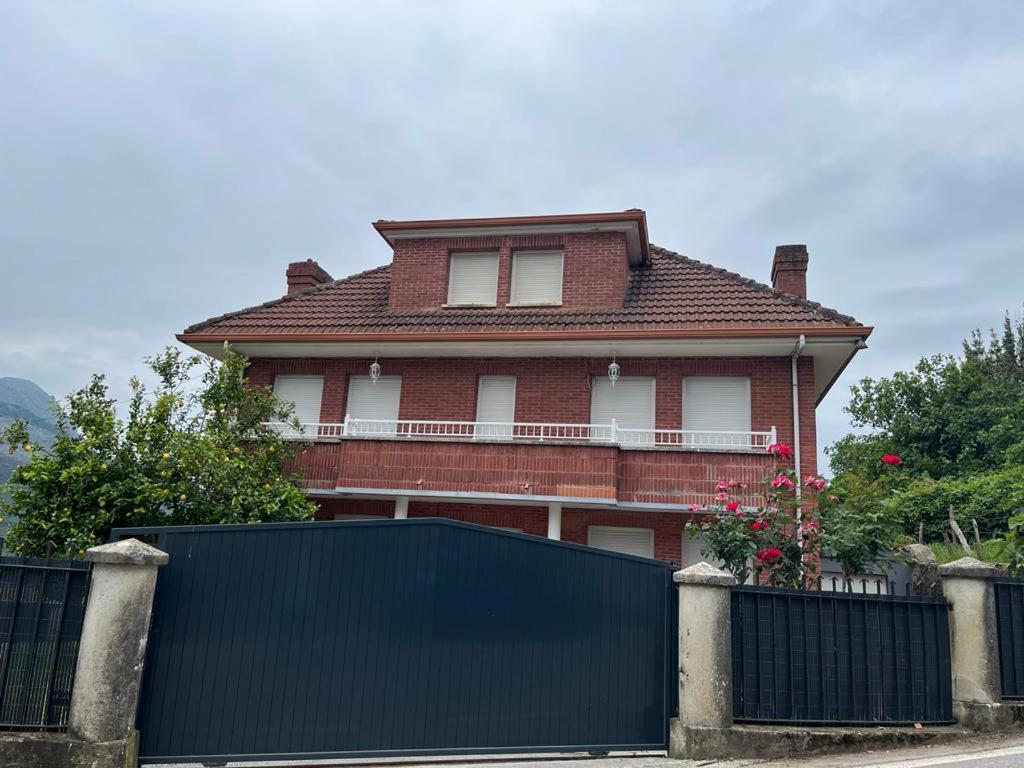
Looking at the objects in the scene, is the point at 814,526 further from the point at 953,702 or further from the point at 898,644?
the point at 953,702

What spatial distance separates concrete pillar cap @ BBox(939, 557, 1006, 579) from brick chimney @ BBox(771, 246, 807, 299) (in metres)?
8.84

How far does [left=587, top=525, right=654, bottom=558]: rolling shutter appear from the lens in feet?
42.5

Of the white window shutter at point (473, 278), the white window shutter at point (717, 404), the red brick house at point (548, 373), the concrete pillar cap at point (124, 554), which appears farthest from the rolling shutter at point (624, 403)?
the concrete pillar cap at point (124, 554)

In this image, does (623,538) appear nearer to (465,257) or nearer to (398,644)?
(465,257)

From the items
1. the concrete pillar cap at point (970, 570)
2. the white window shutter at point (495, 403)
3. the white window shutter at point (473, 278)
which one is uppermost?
the white window shutter at point (473, 278)

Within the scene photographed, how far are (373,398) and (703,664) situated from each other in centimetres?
982

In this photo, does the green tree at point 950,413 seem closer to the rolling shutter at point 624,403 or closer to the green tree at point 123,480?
the rolling shutter at point 624,403

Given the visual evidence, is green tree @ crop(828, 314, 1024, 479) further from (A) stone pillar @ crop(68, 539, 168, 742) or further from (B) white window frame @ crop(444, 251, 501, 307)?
(A) stone pillar @ crop(68, 539, 168, 742)

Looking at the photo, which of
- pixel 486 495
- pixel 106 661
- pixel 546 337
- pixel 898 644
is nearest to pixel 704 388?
pixel 546 337

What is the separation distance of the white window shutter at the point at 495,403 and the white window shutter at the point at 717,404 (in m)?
3.42

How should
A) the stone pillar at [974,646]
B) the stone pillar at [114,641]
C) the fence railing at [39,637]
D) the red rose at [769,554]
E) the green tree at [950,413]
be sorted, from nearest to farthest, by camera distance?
the stone pillar at [114,641] < the fence railing at [39,637] < the stone pillar at [974,646] < the red rose at [769,554] < the green tree at [950,413]

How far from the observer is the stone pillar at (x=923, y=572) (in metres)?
7.39

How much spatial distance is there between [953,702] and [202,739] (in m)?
7.11

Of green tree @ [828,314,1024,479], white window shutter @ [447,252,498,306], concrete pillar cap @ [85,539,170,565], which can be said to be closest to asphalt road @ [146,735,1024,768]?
concrete pillar cap @ [85,539,170,565]
